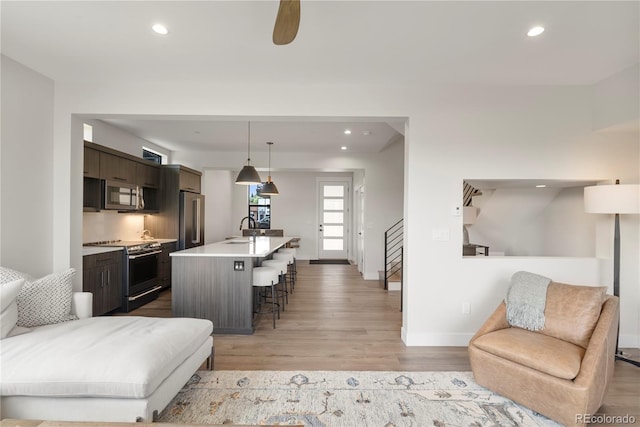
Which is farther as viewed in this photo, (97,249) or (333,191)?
(333,191)

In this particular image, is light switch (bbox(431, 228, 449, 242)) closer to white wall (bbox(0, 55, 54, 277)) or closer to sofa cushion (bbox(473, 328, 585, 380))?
sofa cushion (bbox(473, 328, 585, 380))

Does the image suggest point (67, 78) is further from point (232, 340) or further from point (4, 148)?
point (232, 340)

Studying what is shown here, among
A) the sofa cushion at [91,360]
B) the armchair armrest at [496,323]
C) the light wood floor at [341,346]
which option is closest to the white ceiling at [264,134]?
the armchair armrest at [496,323]

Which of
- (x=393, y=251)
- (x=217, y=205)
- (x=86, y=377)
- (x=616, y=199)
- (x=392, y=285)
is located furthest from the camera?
(x=217, y=205)

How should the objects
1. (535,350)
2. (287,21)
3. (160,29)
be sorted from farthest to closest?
(160,29) < (535,350) < (287,21)

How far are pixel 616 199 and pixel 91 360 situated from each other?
4094mm

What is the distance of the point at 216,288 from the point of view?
3.51 metres

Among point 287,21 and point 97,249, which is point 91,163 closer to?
point 97,249

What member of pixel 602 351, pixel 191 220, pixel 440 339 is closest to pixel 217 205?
pixel 191 220

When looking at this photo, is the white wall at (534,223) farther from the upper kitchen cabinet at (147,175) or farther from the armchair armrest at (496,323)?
the upper kitchen cabinet at (147,175)

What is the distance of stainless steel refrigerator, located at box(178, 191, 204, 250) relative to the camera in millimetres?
5348

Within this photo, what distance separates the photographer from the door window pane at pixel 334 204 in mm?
9367

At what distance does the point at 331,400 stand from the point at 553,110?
11.3 ft

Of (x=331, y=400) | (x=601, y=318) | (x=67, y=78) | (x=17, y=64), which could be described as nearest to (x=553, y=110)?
(x=601, y=318)
